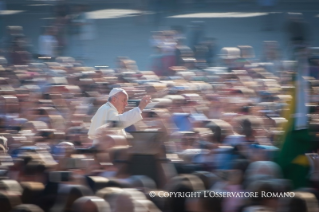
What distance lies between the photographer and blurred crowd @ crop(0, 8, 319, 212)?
441 centimetres

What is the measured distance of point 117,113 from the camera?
277 inches

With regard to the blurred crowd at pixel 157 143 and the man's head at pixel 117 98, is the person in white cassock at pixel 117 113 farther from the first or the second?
the blurred crowd at pixel 157 143

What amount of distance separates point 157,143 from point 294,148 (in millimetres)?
1279

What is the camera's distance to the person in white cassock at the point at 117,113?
681 centimetres

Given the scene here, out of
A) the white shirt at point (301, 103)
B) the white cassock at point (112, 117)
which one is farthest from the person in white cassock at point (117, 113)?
the white shirt at point (301, 103)

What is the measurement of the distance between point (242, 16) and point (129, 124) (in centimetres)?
1381

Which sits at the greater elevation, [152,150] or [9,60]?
[152,150]

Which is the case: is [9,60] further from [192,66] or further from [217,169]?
[217,169]

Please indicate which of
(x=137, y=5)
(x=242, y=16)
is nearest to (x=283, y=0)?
(x=242, y=16)

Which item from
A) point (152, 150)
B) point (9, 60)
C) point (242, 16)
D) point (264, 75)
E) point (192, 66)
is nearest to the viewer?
point (152, 150)

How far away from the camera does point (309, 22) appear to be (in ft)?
61.3

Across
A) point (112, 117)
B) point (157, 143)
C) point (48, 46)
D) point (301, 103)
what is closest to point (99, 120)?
point (112, 117)

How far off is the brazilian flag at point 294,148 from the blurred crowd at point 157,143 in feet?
0.07

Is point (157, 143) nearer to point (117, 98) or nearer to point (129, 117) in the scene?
point (129, 117)
